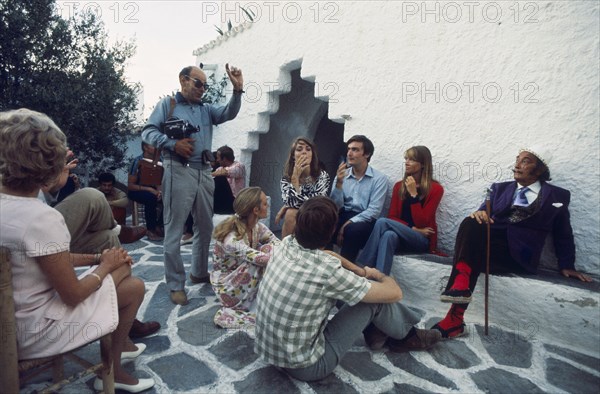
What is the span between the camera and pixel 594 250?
294 cm

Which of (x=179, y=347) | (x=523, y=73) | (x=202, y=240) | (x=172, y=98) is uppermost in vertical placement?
(x=523, y=73)

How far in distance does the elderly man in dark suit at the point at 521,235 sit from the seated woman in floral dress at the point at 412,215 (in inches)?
21.9

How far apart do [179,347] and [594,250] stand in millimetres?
3372

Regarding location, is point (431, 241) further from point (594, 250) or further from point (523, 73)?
point (523, 73)

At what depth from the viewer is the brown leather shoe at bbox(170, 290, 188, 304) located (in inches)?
124

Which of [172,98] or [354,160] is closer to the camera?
[172,98]

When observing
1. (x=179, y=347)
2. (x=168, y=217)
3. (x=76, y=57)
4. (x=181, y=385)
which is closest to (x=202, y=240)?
(x=168, y=217)

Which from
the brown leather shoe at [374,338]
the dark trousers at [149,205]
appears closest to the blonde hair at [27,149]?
the brown leather shoe at [374,338]

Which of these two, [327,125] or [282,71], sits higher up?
[282,71]

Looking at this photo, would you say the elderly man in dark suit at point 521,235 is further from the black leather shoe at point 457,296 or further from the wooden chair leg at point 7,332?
the wooden chair leg at point 7,332

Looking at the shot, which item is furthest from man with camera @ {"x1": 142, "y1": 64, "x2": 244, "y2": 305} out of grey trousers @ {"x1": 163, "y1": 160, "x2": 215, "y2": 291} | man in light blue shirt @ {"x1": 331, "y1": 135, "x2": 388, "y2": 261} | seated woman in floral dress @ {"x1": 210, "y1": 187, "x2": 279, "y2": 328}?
man in light blue shirt @ {"x1": 331, "y1": 135, "x2": 388, "y2": 261}

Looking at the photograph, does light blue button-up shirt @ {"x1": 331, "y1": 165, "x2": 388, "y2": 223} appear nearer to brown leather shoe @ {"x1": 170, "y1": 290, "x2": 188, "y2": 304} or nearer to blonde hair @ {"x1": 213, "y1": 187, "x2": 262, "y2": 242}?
blonde hair @ {"x1": 213, "y1": 187, "x2": 262, "y2": 242}

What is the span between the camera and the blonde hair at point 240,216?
284 cm

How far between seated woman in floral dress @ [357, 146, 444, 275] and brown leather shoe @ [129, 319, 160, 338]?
1.87 metres
